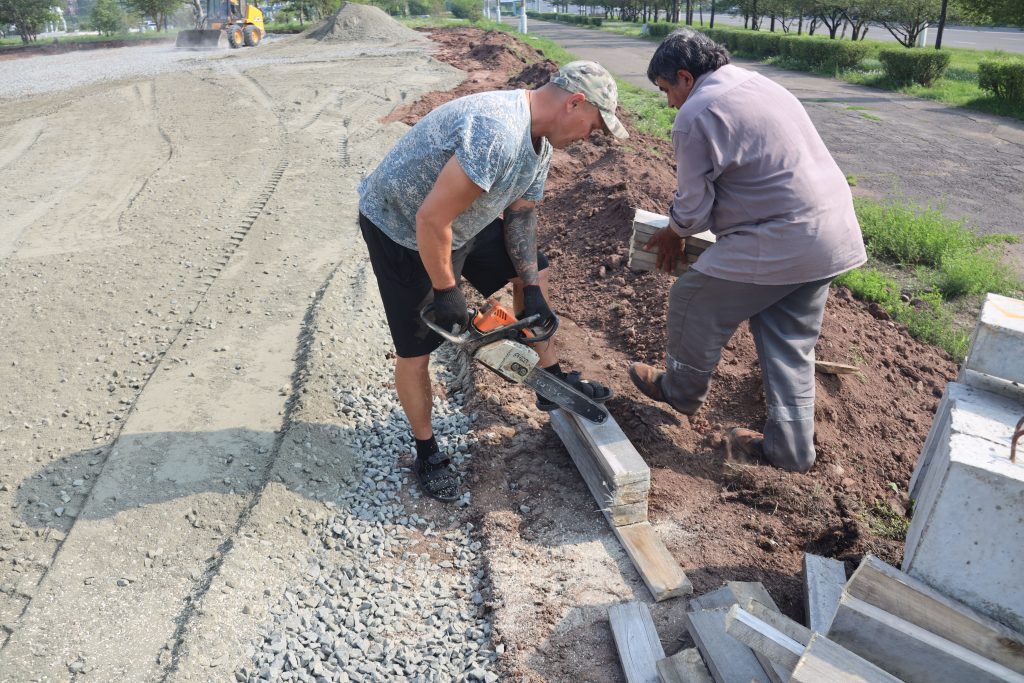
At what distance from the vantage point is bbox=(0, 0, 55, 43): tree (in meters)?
35.1

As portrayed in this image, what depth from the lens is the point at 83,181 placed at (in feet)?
28.6

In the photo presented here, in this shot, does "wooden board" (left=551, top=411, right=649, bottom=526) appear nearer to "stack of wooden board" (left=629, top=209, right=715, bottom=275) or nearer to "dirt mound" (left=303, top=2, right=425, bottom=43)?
"stack of wooden board" (left=629, top=209, right=715, bottom=275)

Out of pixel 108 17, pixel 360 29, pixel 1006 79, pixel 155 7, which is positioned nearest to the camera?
pixel 1006 79

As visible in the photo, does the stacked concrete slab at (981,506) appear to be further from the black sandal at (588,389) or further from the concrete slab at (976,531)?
the black sandal at (588,389)

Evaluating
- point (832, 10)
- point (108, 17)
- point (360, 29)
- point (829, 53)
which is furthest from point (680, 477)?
point (108, 17)

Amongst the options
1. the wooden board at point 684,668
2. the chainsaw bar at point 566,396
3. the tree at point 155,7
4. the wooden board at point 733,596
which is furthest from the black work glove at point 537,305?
the tree at point 155,7

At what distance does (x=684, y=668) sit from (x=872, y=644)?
0.58 meters

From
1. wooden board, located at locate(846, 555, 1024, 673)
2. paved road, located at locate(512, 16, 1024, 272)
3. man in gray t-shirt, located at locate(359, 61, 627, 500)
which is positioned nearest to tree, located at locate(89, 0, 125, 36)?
paved road, located at locate(512, 16, 1024, 272)

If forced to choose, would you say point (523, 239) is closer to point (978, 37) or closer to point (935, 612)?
point (935, 612)

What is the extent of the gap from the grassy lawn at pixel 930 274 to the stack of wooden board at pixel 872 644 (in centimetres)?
305

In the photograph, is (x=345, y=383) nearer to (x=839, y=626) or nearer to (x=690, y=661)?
(x=690, y=661)

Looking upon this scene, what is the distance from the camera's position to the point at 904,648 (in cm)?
199

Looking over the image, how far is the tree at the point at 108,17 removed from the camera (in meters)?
42.1

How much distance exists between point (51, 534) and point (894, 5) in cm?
2423
